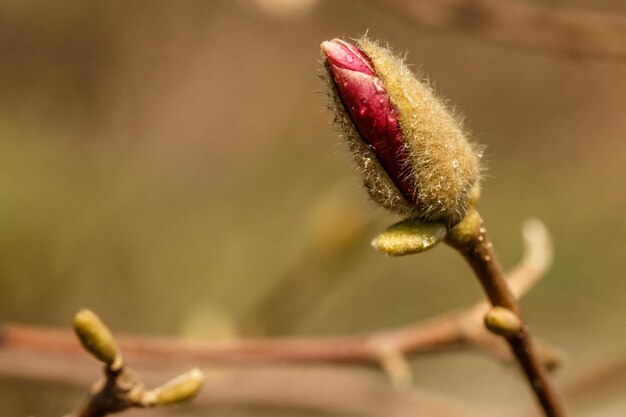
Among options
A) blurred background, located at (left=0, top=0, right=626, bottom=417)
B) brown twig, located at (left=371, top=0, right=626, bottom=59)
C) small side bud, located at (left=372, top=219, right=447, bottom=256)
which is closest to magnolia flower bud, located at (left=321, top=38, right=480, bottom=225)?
small side bud, located at (left=372, top=219, right=447, bottom=256)

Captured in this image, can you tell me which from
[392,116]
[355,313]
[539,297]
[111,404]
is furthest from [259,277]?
[392,116]

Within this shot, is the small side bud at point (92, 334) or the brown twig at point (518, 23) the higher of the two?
the brown twig at point (518, 23)

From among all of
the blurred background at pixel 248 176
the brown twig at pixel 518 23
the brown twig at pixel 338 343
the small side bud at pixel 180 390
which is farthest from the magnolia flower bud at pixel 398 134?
the blurred background at pixel 248 176

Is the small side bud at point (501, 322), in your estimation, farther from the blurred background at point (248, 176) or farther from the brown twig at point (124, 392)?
the blurred background at point (248, 176)

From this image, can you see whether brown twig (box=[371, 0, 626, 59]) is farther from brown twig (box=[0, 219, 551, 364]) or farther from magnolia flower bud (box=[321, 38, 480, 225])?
magnolia flower bud (box=[321, 38, 480, 225])

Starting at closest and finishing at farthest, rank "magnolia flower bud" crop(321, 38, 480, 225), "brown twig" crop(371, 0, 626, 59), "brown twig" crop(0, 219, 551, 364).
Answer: "magnolia flower bud" crop(321, 38, 480, 225) → "brown twig" crop(0, 219, 551, 364) → "brown twig" crop(371, 0, 626, 59)

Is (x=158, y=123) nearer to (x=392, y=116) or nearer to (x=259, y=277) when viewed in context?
(x=259, y=277)

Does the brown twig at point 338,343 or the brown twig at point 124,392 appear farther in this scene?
the brown twig at point 338,343
